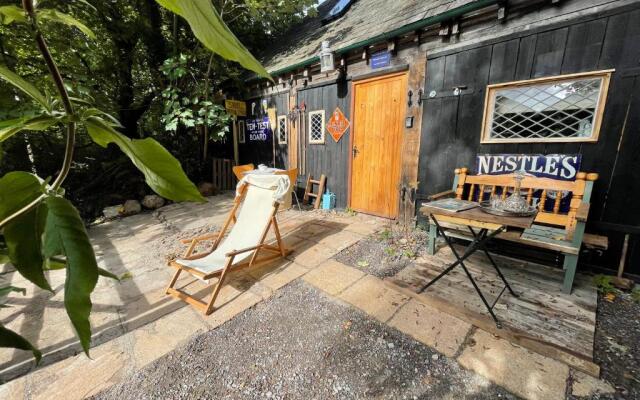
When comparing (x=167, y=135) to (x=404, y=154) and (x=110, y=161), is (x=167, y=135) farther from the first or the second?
(x=404, y=154)

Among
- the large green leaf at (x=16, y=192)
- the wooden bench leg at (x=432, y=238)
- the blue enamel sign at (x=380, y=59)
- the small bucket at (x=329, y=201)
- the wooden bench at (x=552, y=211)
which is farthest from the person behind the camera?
the small bucket at (x=329, y=201)

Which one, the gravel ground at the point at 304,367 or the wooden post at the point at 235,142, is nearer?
the gravel ground at the point at 304,367

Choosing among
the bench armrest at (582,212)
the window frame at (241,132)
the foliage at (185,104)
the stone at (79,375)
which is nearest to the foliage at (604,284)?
the bench armrest at (582,212)

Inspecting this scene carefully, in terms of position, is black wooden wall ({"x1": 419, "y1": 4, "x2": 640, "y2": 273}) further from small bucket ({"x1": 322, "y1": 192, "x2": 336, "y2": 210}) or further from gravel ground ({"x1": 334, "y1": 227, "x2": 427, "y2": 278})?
small bucket ({"x1": 322, "y1": 192, "x2": 336, "y2": 210})

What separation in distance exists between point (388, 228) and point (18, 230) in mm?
4013

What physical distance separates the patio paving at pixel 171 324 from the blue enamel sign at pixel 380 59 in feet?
9.23

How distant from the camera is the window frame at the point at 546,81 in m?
2.61

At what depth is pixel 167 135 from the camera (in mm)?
7949

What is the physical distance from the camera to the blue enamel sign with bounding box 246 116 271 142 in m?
6.71

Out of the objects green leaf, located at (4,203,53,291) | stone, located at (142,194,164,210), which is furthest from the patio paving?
stone, located at (142,194,164,210)

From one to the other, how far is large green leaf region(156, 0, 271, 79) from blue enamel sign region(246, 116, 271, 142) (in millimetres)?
6597

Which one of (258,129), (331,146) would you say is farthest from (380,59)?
(258,129)

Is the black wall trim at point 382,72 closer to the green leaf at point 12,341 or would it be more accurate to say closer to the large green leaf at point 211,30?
the large green leaf at point 211,30

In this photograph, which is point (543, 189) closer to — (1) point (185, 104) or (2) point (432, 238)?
(2) point (432, 238)
